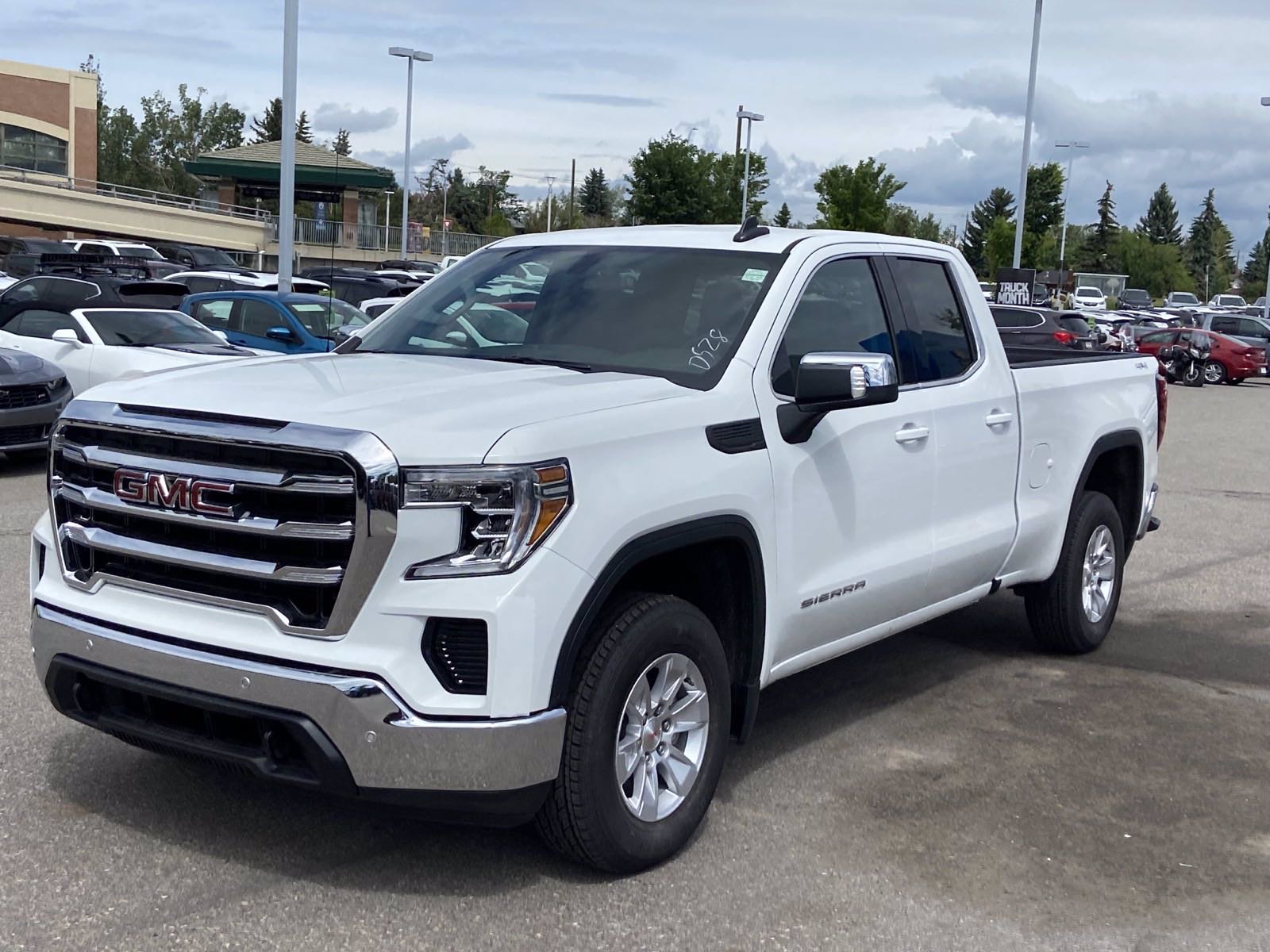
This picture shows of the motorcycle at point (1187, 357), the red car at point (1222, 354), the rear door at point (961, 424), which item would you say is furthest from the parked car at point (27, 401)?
the motorcycle at point (1187, 357)

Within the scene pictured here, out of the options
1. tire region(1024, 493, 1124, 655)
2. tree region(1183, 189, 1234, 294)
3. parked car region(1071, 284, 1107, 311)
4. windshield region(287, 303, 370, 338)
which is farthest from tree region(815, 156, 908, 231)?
tree region(1183, 189, 1234, 294)

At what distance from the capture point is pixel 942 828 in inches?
191

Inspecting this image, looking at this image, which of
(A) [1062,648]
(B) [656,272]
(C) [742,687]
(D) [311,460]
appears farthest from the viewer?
(A) [1062,648]

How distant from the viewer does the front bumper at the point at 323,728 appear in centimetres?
374

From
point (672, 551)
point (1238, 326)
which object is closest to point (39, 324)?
point (672, 551)

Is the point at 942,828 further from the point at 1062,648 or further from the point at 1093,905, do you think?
the point at 1062,648

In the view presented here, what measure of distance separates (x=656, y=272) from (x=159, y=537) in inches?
80.6

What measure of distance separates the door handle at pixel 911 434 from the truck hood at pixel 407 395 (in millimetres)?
1151

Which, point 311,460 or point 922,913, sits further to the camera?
point 922,913

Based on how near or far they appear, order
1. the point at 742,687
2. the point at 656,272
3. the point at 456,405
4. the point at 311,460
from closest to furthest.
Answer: the point at 311,460, the point at 456,405, the point at 742,687, the point at 656,272

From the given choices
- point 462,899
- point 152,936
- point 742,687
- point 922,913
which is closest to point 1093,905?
point 922,913

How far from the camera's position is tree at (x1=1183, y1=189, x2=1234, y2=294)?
138m

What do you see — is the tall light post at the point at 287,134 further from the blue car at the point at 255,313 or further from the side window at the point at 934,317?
the side window at the point at 934,317

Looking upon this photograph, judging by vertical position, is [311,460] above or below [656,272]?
below
